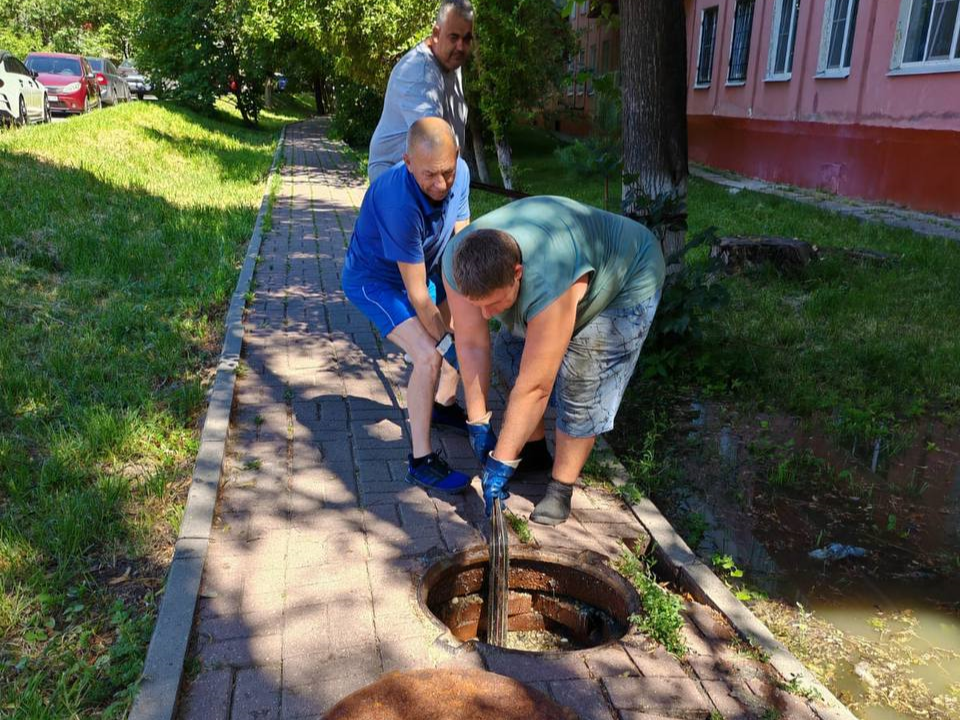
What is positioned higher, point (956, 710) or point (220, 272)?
point (220, 272)

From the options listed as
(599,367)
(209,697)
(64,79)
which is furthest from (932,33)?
(64,79)

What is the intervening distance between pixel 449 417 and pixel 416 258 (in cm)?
121

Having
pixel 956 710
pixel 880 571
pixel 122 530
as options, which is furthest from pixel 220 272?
pixel 956 710

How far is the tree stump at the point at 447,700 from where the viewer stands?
2277 millimetres

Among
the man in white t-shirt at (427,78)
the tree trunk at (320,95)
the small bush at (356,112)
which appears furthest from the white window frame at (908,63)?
the tree trunk at (320,95)

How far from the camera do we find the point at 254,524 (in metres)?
3.36

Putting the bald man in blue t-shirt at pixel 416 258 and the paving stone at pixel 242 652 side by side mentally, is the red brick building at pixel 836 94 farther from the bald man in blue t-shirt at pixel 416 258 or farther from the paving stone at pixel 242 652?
the paving stone at pixel 242 652

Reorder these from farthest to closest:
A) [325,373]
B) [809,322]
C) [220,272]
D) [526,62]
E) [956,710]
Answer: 1. [526,62]
2. [220,272]
3. [809,322]
4. [325,373]
5. [956,710]

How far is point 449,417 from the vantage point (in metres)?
4.41

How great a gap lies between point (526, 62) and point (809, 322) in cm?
851

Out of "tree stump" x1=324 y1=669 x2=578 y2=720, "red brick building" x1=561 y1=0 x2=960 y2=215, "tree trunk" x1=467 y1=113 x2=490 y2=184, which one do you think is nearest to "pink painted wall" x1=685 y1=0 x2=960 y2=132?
"red brick building" x1=561 y1=0 x2=960 y2=215

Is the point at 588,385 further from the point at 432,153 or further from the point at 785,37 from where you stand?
the point at 785,37

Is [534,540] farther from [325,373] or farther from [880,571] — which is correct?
[325,373]

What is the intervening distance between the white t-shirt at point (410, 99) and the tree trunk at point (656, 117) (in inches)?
55.6
